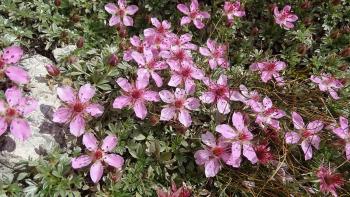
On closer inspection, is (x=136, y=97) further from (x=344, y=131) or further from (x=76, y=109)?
(x=344, y=131)

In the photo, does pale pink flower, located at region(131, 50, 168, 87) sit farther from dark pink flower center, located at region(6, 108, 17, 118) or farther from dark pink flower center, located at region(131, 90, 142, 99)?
dark pink flower center, located at region(6, 108, 17, 118)

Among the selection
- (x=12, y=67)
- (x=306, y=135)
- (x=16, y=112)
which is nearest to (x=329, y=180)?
(x=306, y=135)

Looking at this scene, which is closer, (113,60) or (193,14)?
(113,60)

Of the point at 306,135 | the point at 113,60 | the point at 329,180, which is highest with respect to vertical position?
the point at 113,60

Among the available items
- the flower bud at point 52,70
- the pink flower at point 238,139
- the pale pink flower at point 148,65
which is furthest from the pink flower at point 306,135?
the flower bud at point 52,70

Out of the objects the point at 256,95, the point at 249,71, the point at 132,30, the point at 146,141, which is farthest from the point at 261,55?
the point at 146,141

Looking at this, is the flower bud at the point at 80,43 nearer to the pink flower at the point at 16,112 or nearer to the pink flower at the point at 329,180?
the pink flower at the point at 16,112
